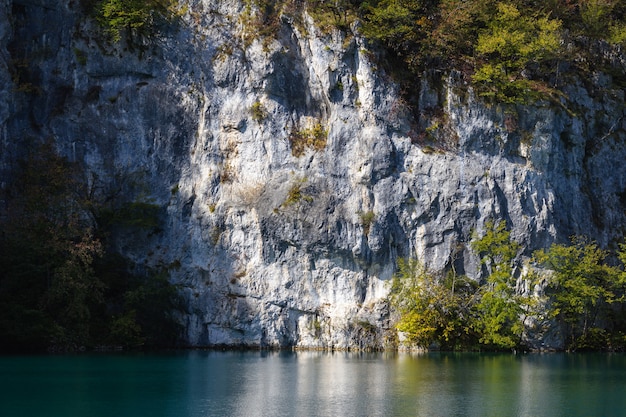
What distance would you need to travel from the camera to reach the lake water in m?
23.1

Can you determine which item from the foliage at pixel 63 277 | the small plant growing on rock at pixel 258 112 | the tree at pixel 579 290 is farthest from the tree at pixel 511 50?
the foliage at pixel 63 277

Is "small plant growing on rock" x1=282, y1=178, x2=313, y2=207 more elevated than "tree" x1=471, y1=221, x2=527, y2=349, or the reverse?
"small plant growing on rock" x1=282, y1=178, x2=313, y2=207

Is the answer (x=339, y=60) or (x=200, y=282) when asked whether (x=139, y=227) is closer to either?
(x=200, y=282)

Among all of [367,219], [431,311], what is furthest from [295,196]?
[431,311]

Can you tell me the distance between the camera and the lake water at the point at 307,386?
75.8 ft

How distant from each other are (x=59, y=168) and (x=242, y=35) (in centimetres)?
1244

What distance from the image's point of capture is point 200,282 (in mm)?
46156

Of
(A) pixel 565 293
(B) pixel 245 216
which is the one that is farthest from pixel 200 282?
(A) pixel 565 293

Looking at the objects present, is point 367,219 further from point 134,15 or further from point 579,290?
point 134,15

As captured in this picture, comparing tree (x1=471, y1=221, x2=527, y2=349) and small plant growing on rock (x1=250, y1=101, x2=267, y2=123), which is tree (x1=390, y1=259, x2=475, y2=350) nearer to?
tree (x1=471, y1=221, x2=527, y2=349)

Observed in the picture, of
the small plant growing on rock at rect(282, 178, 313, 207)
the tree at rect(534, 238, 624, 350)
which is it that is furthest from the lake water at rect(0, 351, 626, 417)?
the small plant growing on rock at rect(282, 178, 313, 207)

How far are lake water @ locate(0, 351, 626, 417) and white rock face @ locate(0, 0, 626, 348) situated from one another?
7.52 meters

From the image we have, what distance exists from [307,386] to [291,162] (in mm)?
21387

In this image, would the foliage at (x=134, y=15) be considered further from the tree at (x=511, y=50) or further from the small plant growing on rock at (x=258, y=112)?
the tree at (x=511, y=50)
